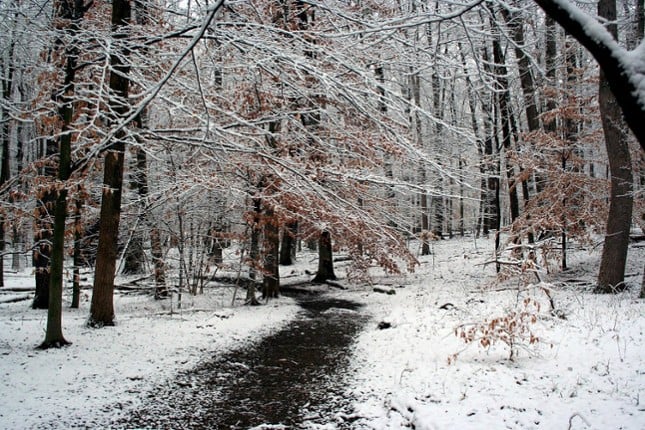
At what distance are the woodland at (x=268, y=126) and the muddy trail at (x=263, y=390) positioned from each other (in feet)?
8.75

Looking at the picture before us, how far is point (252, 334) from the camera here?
923 cm

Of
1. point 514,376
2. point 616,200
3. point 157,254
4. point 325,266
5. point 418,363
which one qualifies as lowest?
point 418,363

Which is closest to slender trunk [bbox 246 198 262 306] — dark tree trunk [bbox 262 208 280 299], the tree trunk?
dark tree trunk [bbox 262 208 280 299]

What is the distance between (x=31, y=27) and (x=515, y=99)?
60.0 ft

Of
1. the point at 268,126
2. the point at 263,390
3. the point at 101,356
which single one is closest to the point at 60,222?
the point at 101,356

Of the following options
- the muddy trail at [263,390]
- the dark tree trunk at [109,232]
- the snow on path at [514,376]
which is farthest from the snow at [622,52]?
the dark tree trunk at [109,232]

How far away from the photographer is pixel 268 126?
12.9 metres

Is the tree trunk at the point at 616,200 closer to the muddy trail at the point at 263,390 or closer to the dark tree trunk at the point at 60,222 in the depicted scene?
the muddy trail at the point at 263,390

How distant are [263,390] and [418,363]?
229 cm

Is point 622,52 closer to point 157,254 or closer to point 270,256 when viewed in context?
point 157,254

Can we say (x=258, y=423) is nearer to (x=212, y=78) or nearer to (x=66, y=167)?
(x=66, y=167)

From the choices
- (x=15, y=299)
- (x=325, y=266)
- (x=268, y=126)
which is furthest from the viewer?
(x=325, y=266)

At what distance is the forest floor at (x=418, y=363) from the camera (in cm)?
443

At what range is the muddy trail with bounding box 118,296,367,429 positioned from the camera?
499 cm
